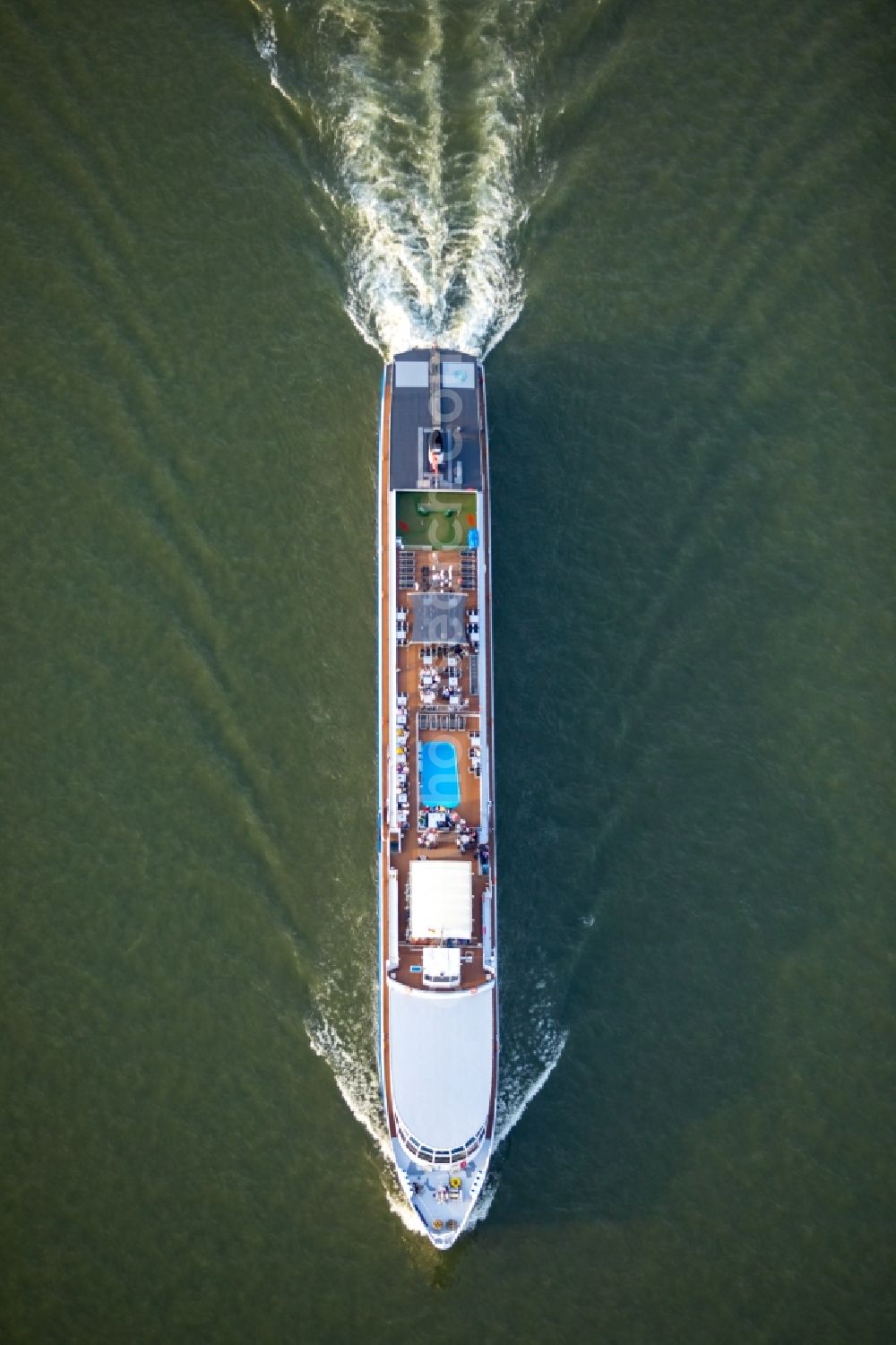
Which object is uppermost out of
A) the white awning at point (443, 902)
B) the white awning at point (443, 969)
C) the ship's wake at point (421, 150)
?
the ship's wake at point (421, 150)

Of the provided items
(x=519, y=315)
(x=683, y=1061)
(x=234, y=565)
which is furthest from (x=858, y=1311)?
(x=519, y=315)

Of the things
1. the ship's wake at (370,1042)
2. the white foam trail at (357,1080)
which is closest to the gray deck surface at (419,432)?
the ship's wake at (370,1042)

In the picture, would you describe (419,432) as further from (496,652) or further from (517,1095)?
(517,1095)

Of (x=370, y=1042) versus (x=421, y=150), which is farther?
(x=421, y=150)

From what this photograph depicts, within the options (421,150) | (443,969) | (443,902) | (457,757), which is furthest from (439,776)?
(421,150)

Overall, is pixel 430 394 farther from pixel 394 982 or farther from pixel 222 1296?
pixel 222 1296

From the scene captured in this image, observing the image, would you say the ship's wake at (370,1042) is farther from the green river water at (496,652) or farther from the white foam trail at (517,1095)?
the green river water at (496,652)

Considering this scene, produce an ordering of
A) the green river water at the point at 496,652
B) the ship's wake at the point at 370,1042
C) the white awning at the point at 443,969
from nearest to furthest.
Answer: the white awning at the point at 443,969 → the green river water at the point at 496,652 → the ship's wake at the point at 370,1042
